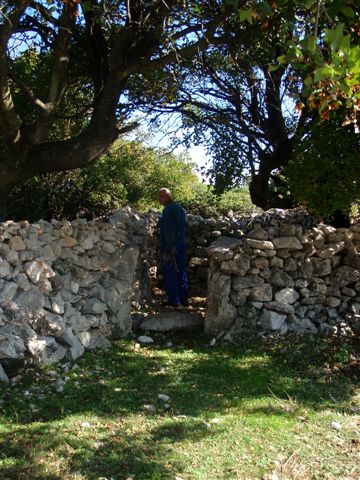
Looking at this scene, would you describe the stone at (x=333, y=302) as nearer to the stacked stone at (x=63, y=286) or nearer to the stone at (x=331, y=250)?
the stone at (x=331, y=250)

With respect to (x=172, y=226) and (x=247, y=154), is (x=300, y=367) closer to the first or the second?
(x=172, y=226)

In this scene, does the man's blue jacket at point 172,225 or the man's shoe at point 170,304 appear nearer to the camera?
the man's blue jacket at point 172,225

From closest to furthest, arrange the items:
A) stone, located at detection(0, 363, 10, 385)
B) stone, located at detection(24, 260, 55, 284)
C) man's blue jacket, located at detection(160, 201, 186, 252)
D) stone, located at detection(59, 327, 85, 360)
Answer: stone, located at detection(0, 363, 10, 385), stone, located at detection(24, 260, 55, 284), stone, located at detection(59, 327, 85, 360), man's blue jacket, located at detection(160, 201, 186, 252)

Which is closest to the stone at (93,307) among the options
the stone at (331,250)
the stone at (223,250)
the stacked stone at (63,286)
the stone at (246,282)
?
the stacked stone at (63,286)

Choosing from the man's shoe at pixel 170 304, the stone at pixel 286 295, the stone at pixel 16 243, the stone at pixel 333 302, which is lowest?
the man's shoe at pixel 170 304

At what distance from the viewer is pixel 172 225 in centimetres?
849

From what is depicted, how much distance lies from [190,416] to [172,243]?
3.98 meters

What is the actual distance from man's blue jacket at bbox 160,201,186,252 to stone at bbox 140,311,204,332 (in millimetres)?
1228

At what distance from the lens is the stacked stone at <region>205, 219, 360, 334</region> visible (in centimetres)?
739

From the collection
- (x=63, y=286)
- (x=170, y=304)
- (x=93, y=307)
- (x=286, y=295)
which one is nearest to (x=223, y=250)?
(x=286, y=295)

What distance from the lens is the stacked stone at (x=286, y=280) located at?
7.39 meters

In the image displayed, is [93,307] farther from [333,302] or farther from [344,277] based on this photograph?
[344,277]

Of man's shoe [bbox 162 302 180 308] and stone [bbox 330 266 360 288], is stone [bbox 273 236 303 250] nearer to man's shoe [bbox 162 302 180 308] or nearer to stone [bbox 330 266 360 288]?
stone [bbox 330 266 360 288]

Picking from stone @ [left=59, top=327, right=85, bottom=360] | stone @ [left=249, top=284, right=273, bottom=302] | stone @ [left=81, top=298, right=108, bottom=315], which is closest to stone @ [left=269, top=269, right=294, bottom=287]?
stone @ [left=249, top=284, right=273, bottom=302]
